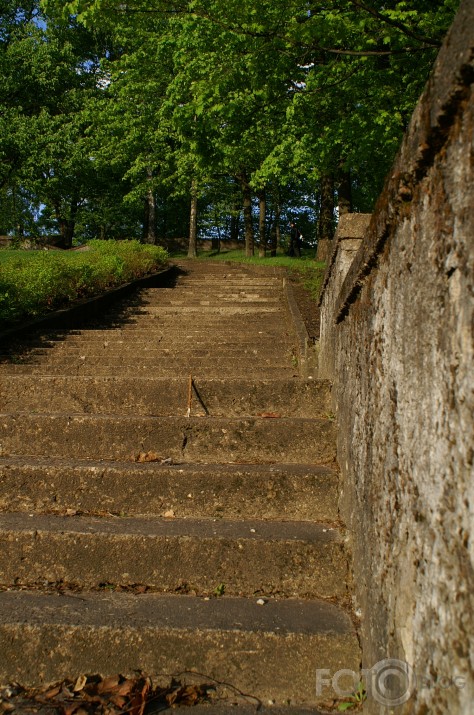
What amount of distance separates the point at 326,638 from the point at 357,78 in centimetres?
919

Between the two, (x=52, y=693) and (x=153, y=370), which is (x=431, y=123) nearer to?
(x=52, y=693)

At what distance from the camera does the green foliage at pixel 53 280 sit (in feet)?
23.2

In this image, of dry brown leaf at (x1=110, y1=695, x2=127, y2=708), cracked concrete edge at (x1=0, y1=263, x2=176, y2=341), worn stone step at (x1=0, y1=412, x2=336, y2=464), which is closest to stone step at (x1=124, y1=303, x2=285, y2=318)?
cracked concrete edge at (x1=0, y1=263, x2=176, y2=341)

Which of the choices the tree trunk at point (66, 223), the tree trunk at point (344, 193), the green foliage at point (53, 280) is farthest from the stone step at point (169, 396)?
the tree trunk at point (66, 223)

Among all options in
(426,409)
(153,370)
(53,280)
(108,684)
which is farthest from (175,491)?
(53,280)

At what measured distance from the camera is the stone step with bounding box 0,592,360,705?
2.21m

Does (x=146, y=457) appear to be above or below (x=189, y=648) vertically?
above

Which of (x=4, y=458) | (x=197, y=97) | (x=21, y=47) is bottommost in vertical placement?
(x=4, y=458)

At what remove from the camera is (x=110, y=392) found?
4.20 m

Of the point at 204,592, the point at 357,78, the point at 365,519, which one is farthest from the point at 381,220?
the point at 357,78

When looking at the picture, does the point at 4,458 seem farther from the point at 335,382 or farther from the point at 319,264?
the point at 319,264

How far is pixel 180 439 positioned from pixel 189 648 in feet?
4.76

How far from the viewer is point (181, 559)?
2678 mm

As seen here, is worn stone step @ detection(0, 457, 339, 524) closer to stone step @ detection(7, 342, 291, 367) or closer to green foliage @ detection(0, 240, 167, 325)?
stone step @ detection(7, 342, 291, 367)
